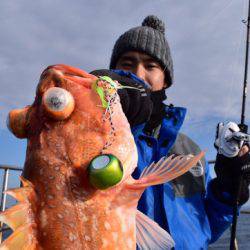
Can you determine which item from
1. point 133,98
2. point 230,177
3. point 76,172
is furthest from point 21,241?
point 230,177

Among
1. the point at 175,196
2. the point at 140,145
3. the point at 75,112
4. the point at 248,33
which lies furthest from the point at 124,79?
the point at 248,33

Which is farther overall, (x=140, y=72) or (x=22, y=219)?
(x=140, y=72)

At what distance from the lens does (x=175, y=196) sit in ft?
12.0

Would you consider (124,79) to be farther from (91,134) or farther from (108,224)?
(108,224)

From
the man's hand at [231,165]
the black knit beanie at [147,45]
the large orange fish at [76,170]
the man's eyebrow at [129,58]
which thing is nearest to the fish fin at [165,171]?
the large orange fish at [76,170]

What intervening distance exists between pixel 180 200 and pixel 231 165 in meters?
0.78

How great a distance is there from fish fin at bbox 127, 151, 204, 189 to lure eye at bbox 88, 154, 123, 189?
0.20 meters

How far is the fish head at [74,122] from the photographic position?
201 centimetres

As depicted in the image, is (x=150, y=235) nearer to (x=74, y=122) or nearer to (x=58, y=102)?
(x=74, y=122)

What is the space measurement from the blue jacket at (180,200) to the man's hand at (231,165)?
0.13 meters

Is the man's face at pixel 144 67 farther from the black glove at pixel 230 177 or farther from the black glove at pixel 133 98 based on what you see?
the black glove at pixel 133 98

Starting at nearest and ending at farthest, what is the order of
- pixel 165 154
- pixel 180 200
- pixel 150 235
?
pixel 150 235
pixel 165 154
pixel 180 200

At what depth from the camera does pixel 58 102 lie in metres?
1.99

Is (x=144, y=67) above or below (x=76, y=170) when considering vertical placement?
above
